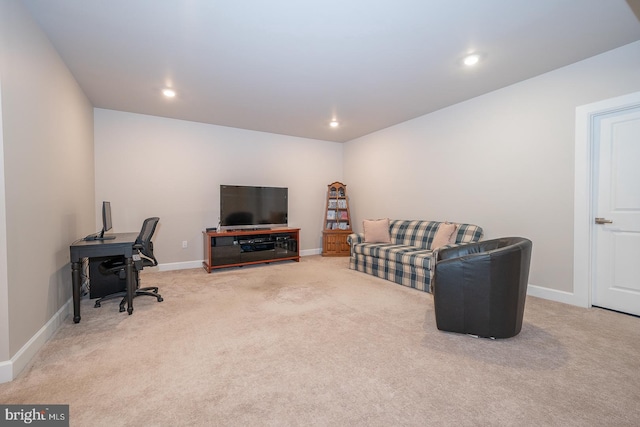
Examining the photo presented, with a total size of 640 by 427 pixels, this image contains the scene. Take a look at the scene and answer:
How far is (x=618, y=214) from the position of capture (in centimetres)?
279

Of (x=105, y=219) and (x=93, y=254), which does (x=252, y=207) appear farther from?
(x=93, y=254)

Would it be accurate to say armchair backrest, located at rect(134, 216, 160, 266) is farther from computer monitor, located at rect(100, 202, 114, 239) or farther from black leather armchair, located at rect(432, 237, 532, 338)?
black leather armchair, located at rect(432, 237, 532, 338)

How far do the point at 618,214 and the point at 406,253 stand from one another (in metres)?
2.15

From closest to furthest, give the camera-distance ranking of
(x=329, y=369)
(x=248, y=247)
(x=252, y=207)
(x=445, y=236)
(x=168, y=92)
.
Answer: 1. (x=329, y=369)
2. (x=168, y=92)
3. (x=445, y=236)
4. (x=248, y=247)
5. (x=252, y=207)

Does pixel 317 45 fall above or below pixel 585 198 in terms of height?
above

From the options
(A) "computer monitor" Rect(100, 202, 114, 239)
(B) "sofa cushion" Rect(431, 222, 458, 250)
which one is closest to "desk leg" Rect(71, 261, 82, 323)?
(A) "computer monitor" Rect(100, 202, 114, 239)

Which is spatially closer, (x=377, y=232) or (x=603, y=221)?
(x=603, y=221)

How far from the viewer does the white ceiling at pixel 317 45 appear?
2131mm

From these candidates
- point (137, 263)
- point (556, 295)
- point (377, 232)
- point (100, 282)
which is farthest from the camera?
point (377, 232)

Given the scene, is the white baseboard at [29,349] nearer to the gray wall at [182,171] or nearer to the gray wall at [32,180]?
the gray wall at [32,180]

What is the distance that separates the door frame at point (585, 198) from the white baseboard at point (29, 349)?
485 cm

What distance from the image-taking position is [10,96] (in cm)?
186

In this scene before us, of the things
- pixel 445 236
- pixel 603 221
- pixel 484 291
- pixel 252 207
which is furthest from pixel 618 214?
pixel 252 207

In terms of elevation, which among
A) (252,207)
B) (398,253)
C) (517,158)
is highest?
(517,158)
